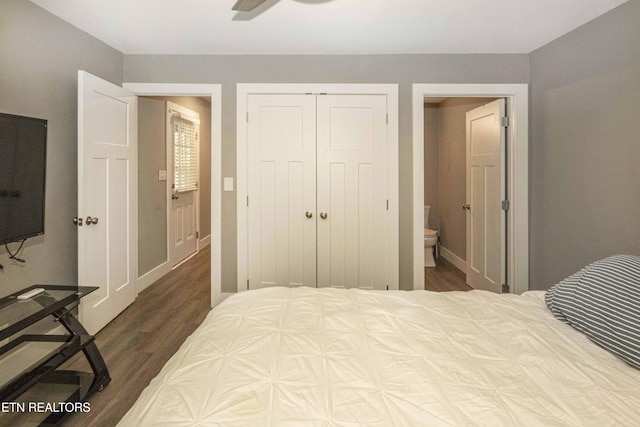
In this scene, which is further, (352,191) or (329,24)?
(352,191)

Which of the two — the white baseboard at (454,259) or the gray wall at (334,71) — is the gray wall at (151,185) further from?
the white baseboard at (454,259)

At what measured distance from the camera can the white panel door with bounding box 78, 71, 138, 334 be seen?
8.46ft

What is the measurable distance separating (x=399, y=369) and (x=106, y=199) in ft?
8.96

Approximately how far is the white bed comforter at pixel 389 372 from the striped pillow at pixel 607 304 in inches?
1.9

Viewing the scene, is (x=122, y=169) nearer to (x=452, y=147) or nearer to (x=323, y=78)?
(x=323, y=78)

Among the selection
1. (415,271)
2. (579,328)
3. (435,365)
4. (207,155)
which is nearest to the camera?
(435,365)

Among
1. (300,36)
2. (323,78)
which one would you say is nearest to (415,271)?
(323,78)

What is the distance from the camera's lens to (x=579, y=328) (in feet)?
4.62

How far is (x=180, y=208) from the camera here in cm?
507

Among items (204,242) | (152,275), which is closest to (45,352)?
(152,275)

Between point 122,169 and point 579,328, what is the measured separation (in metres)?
3.39

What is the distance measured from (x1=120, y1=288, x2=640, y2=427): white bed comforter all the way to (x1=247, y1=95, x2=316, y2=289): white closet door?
1675 millimetres

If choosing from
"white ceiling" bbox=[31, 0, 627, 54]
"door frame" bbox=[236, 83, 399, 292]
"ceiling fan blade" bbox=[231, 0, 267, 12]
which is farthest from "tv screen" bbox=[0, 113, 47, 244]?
"door frame" bbox=[236, 83, 399, 292]

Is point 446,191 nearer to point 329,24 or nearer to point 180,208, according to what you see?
point 329,24
